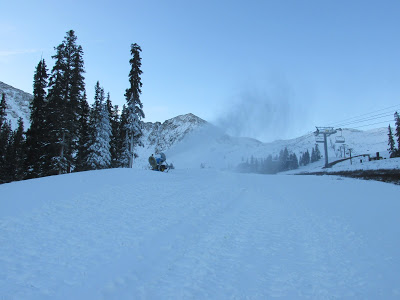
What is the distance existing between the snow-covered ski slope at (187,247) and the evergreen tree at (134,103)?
2029 cm

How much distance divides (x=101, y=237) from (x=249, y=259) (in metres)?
4.40

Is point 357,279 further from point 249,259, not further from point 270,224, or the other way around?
point 270,224

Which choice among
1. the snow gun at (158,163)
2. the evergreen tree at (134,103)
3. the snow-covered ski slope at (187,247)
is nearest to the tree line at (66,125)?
the evergreen tree at (134,103)

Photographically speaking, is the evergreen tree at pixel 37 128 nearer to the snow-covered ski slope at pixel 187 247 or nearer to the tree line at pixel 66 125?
the tree line at pixel 66 125

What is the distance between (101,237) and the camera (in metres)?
7.03

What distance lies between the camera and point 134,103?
3247cm

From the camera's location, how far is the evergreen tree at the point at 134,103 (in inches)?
1260

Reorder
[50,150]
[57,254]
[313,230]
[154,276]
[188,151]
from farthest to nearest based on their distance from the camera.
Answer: [188,151]
[50,150]
[313,230]
[57,254]
[154,276]

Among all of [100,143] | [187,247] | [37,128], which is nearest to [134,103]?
[100,143]

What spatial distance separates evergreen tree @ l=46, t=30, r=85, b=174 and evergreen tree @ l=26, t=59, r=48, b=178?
3.74 feet

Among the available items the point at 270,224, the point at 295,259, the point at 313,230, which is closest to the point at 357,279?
the point at 295,259

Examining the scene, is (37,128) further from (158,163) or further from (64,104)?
(158,163)

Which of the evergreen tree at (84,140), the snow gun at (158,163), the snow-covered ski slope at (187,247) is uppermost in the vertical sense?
the evergreen tree at (84,140)

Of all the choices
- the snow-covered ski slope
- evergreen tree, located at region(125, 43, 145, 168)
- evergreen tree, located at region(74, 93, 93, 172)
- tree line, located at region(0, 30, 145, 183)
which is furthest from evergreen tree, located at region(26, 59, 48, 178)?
the snow-covered ski slope
